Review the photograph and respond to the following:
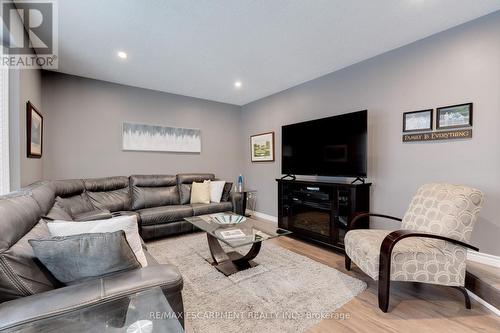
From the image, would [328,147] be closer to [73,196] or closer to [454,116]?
[454,116]

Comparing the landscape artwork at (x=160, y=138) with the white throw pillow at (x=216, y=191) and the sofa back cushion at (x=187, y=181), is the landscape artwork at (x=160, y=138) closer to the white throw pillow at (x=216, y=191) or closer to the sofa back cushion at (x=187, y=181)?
the sofa back cushion at (x=187, y=181)

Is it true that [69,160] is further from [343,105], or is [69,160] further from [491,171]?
→ [491,171]

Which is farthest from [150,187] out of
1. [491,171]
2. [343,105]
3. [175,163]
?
[491,171]

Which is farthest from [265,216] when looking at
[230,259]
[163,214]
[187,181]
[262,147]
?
[230,259]

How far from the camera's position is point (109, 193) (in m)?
3.61

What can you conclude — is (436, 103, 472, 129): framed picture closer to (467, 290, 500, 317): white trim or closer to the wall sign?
the wall sign

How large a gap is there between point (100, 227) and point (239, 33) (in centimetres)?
228

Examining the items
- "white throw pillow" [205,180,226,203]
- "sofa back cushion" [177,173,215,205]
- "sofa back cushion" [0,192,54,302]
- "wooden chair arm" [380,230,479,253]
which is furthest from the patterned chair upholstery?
"sofa back cushion" [177,173,215,205]

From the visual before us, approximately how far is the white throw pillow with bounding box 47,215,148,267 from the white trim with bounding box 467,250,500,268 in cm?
317

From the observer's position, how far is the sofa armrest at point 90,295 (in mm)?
884

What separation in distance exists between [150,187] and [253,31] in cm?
303

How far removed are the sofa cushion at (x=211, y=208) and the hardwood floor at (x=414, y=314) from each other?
7.69 feet

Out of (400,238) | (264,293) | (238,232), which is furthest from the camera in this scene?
(238,232)

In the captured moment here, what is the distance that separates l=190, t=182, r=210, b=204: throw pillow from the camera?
162 inches
